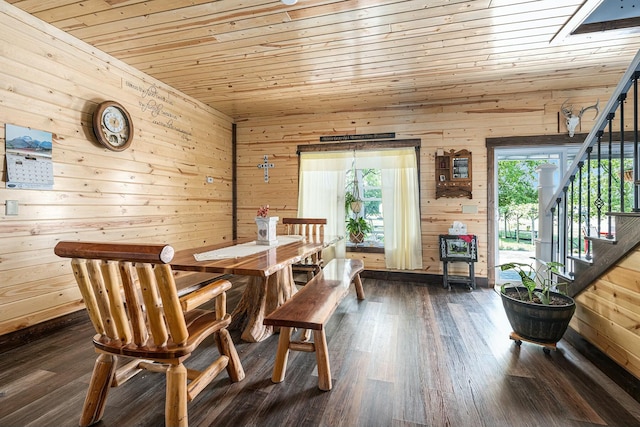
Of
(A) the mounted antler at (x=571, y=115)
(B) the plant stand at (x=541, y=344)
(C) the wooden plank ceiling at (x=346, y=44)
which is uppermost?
(C) the wooden plank ceiling at (x=346, y=44)

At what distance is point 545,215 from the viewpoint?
115 inches

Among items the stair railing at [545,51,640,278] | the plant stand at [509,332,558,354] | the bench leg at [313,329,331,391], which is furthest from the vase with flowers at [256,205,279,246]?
the stair railing at [545,51,640,278]

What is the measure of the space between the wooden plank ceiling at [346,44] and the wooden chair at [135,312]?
198cm

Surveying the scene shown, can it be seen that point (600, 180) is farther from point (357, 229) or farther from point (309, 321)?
point (357, 229)

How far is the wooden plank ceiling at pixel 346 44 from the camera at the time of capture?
2.20 m

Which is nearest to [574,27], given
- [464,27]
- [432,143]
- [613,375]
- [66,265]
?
[464,27]

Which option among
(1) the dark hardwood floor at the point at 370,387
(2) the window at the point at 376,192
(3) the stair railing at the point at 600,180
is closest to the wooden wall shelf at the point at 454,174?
(2) the window at the point at 376,192

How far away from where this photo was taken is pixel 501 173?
4656 mm

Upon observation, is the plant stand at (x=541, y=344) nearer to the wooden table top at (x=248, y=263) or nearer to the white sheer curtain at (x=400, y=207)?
the wooden table top at (x=248, y=263)

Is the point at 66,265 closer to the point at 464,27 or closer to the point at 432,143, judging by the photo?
the point at 464,27

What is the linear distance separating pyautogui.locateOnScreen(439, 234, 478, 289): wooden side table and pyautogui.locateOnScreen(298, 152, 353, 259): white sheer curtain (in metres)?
1.42

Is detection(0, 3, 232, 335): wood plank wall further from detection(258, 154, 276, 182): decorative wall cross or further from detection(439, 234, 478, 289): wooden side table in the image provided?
detection(439, 234, 478, 289): wooden side table

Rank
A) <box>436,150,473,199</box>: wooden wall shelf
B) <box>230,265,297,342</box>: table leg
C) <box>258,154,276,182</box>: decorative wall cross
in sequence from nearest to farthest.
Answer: <box>230,265,297,342</box>: table leg < <box>436,150,473,199</box>: wooden wall shelf < <box>258,154,276,182</box>: decorative wall cross

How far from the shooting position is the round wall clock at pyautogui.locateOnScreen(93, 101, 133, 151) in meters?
2.71
